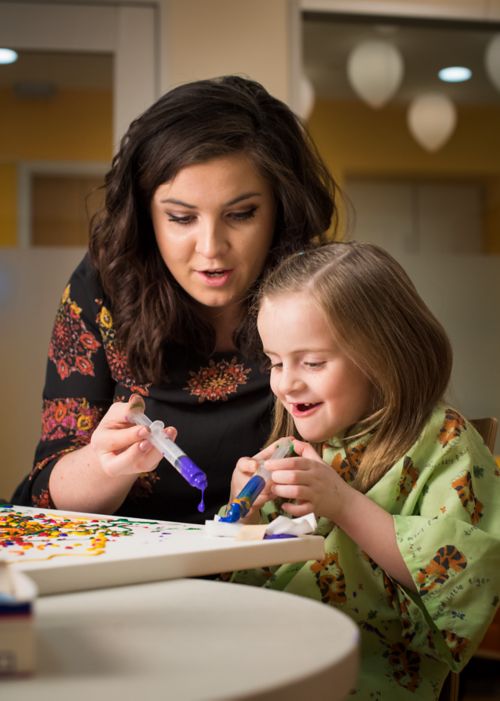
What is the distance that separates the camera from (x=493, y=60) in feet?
11.9

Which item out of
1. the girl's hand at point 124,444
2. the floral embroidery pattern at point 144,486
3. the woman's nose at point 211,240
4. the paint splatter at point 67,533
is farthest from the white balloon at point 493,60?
the paint splatter at point 67,533

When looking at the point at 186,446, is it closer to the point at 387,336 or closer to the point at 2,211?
the point at 387,336

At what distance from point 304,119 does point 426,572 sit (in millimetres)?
2628

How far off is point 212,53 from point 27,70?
0.61 m

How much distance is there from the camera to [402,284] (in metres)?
1.35

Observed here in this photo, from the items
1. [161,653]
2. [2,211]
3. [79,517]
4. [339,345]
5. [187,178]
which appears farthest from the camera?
[2,211]

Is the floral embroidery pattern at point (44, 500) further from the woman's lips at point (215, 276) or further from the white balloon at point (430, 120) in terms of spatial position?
the white balloon at point (430, 120)

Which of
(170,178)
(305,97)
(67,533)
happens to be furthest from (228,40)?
(67,533)

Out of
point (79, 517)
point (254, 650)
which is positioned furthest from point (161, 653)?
point (79, 517)

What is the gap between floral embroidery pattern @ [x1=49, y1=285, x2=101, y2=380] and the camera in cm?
161

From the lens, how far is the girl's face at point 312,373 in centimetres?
128

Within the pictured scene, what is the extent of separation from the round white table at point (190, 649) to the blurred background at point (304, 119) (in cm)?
258

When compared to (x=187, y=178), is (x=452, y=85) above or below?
above

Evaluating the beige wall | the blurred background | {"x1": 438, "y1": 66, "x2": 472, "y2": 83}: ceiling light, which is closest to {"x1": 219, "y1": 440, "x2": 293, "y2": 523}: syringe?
the blurred background
